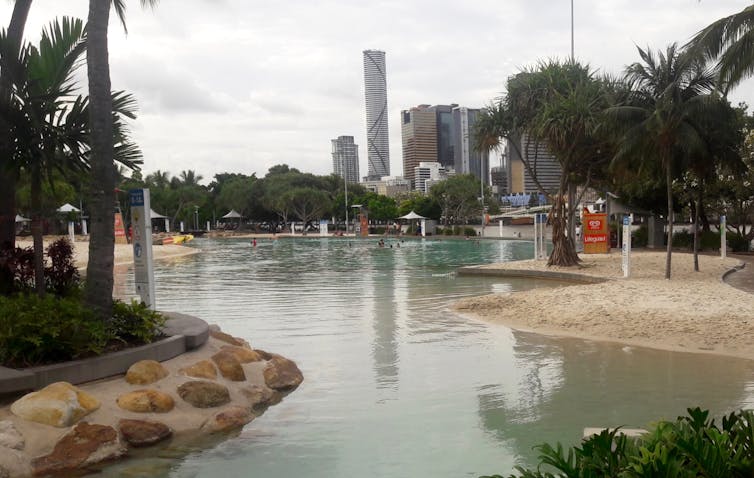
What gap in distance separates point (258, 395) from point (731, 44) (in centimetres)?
1081

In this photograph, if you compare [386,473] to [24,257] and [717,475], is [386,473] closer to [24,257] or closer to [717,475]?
[717,475]

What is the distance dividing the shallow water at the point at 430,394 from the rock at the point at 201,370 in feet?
2.84

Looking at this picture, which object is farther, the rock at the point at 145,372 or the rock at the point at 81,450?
the rock at the point at 145,372

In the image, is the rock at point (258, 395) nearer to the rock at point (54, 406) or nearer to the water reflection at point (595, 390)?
the rock at point (54, 406)

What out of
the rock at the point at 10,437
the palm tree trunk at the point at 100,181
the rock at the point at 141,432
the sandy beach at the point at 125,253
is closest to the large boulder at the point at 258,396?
the rock at the point at 141,432

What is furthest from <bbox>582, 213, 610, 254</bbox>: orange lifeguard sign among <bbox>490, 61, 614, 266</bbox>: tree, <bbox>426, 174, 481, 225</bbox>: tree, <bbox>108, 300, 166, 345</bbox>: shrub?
<bbox>426, 174, 481, 225</bbox>: tree

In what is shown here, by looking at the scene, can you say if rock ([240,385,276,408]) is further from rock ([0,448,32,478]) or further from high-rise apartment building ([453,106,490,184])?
high-rise apartment building ([453,106,490,184])

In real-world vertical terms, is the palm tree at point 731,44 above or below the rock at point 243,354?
above

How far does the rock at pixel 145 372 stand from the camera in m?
6.49

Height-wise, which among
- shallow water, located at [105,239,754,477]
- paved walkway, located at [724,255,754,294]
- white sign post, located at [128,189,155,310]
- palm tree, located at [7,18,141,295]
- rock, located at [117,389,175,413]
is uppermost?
palm tree, located at [7,18,141,295]

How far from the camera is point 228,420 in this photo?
6.34 m

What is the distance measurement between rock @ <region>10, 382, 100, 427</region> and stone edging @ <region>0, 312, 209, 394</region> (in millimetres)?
175

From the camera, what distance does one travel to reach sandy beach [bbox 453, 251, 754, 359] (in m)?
9.70

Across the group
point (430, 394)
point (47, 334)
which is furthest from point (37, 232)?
point (430, 394)
